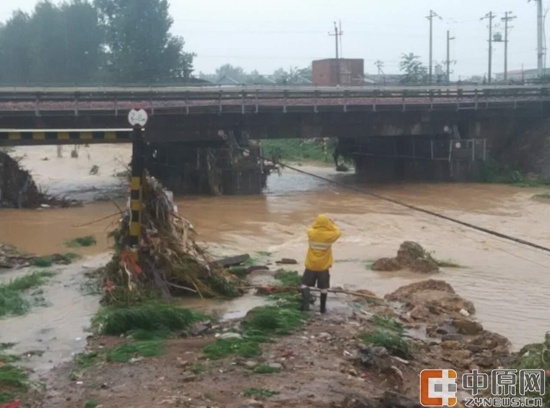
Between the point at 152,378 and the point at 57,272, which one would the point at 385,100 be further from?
the point at 152,378

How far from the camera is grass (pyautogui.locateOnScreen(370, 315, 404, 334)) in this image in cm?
936

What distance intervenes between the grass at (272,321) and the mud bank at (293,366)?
88 millimetres

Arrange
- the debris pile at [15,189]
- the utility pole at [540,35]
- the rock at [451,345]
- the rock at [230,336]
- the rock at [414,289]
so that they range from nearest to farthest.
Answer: the rock at [230,336] → the rock at [451,345] → the rock at [414,289] → the debris pile at [15,189] → the utility pole at [540,35]

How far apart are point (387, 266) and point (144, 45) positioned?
197 ft

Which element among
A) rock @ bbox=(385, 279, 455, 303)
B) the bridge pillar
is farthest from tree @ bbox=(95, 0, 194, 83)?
rock @ bbox=(385, 279, 455, 303)

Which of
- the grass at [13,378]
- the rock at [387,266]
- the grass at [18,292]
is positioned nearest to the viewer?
the grass at [13,378]

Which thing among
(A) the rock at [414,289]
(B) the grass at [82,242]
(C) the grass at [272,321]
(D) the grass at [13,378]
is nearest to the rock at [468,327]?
(A) the rock at [414,289]

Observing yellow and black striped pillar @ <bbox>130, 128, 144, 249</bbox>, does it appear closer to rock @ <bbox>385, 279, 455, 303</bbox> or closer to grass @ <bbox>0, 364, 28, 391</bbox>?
grass @ <bbox>0, 364, 28, 391</bbox>

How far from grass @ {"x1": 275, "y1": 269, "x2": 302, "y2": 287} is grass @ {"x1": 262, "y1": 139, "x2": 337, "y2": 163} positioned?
36.8m

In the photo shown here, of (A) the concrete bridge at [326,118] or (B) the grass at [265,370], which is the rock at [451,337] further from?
(A) the concrete bridge at [326,118]

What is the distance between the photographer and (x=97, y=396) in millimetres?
6574

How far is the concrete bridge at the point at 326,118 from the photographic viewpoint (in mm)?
30141

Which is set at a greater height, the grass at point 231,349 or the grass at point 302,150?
the grass at point 231,349

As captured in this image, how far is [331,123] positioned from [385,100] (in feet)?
11.7
